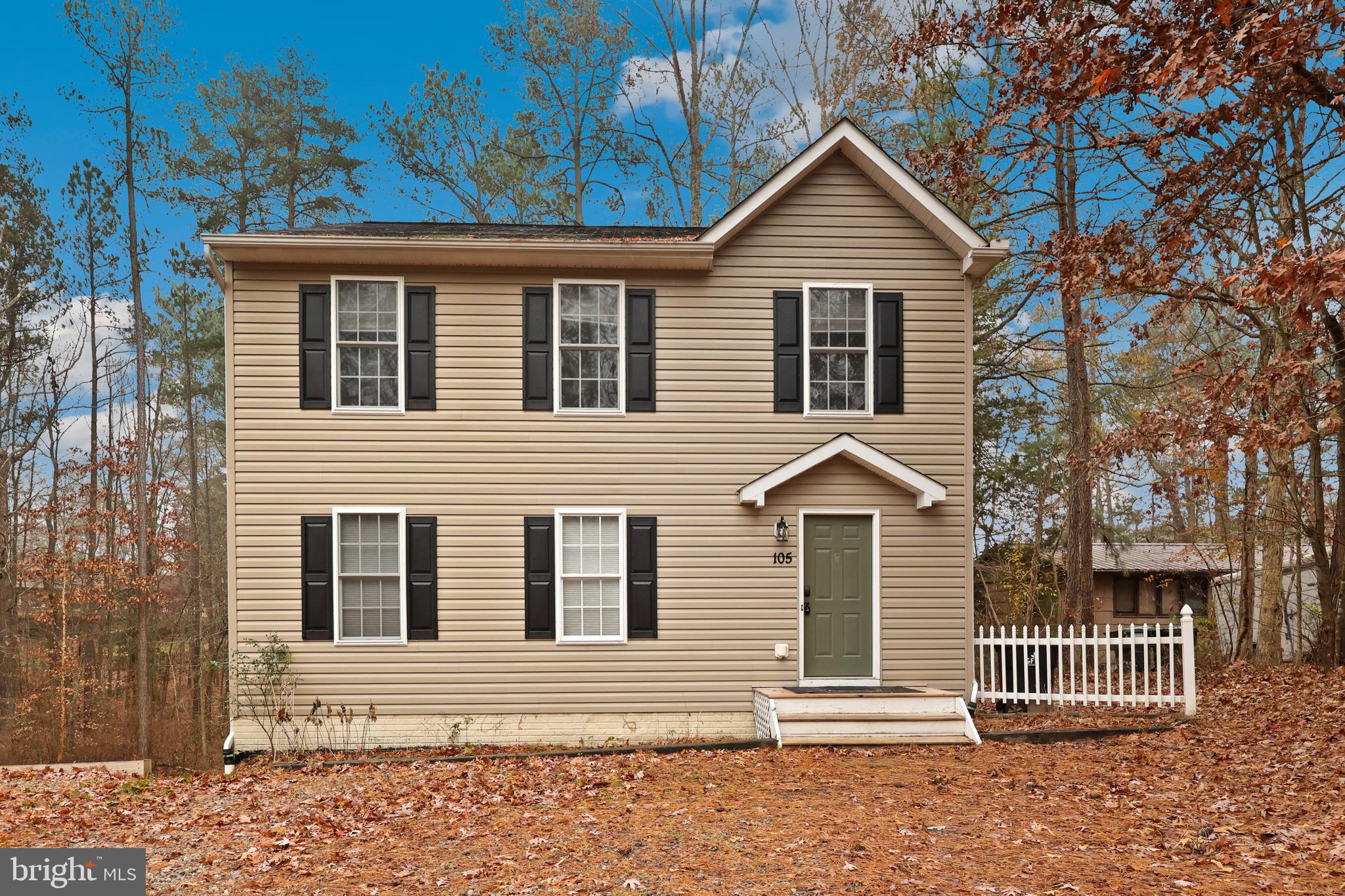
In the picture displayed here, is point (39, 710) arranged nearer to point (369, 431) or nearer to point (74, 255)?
point (74, 255)

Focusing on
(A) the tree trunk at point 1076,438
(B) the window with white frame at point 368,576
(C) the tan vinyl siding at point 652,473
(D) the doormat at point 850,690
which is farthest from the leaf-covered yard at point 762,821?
(A) the tree trunk at point 1076,438

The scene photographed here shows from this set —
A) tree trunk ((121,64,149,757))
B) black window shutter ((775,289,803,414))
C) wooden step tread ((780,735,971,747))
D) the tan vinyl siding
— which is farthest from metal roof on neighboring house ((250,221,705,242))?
tree trunk ((121,64,149,757))

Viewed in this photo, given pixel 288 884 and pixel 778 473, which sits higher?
pixel 778 473

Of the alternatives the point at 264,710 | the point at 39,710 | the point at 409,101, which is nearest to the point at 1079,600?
the point at 264,710

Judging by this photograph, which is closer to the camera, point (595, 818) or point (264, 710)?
point (595, 818)

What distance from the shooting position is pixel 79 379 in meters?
19.5

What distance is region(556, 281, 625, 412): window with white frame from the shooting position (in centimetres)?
1127

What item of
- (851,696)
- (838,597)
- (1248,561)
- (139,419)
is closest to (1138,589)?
(1248,561)

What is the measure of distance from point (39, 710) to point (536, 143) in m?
15.9

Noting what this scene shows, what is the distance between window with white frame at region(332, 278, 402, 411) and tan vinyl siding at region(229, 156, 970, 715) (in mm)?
267

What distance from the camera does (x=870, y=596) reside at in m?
11.4

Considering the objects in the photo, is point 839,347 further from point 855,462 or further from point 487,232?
point 487,232

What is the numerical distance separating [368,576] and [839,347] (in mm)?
6344

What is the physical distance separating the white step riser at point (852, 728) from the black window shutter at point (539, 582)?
302 cm
